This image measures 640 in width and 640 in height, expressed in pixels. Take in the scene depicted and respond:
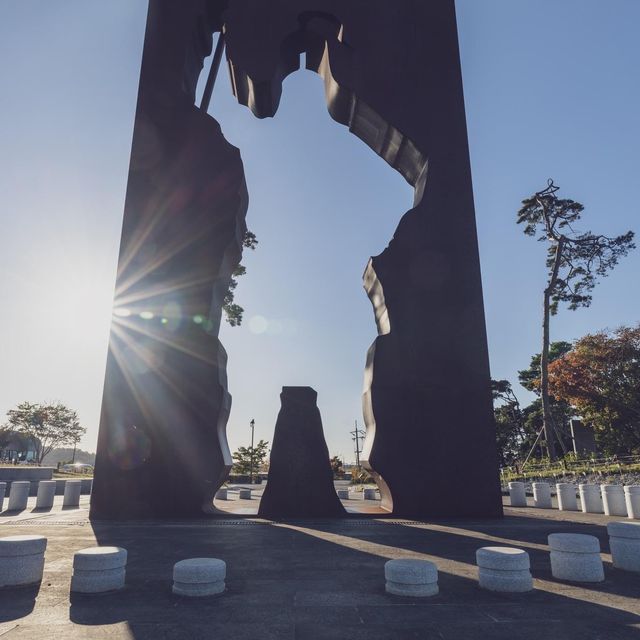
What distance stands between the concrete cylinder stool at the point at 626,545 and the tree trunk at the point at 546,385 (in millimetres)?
23211

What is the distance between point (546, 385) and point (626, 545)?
24.2 meters

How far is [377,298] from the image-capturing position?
546 inches

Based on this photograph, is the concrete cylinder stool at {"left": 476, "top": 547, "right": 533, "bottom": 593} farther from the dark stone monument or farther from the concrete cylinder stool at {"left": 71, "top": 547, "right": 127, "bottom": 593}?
the dark stone monument

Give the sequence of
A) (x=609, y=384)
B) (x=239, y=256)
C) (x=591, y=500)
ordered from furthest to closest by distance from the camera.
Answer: (x=609, y=384)
(x=239, y=256)
(x=591, y=500)

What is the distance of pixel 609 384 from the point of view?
107 feet

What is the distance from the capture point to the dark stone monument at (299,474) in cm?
1208

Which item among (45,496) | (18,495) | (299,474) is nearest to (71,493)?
(45,496)

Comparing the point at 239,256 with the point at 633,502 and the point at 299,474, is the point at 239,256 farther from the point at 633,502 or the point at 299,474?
the point at 633,502

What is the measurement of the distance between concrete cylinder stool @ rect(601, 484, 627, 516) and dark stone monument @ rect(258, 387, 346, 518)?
24.9 feet

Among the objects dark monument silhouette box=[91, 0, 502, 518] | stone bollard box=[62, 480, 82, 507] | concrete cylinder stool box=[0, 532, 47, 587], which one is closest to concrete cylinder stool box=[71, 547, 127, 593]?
concrete cylinder stool box=[0, 532, 47, 587]

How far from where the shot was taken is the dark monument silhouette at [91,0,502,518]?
40.4ft

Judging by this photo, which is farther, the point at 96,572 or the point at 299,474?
the point at 299,474

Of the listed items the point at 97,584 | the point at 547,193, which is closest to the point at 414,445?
the point at 97,584

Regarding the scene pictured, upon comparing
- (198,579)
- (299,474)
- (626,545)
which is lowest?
(198,579)
